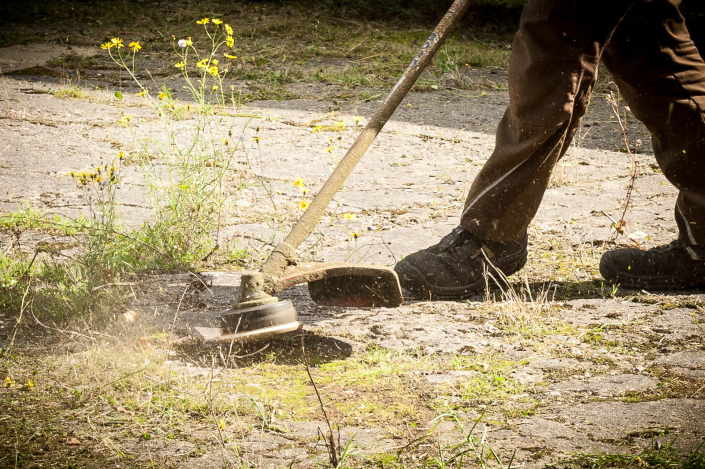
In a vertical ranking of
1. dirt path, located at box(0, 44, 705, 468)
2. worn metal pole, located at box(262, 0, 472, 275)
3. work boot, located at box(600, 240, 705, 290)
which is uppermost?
worn metal pole, located at box(262, 0, 472, 275)

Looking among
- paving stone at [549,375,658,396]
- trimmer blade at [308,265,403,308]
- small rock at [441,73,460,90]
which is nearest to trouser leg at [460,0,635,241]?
trimmer blade at [308,265,403,308]

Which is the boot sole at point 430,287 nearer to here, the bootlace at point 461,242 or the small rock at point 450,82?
the bootlace at point 461,242

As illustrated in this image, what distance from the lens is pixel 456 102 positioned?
17.7 ft

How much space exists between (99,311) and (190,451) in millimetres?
811

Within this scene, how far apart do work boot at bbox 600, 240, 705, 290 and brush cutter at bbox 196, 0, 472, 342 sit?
89 cm

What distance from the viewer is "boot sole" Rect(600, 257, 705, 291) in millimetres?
2643

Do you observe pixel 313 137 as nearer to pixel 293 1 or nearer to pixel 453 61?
pixel 453 61

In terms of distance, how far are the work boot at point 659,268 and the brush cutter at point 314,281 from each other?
89cm

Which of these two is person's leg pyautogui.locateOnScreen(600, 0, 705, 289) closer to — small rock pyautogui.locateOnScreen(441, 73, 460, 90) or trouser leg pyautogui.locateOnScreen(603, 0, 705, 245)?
trouser leg pyautogui.locateOnScreen(603, 0, 705, 245)

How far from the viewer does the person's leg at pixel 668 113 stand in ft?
8.06

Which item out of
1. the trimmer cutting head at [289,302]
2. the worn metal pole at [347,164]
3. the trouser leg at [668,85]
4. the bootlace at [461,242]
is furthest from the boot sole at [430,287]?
the trouser leg at [668,85]

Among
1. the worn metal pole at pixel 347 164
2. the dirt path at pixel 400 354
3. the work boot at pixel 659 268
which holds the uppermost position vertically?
the worn metal pole at pixel 347 164

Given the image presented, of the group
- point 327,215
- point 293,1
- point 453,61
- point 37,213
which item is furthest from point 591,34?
point 293,1

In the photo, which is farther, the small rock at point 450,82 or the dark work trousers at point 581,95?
the small rock at point 450,82
